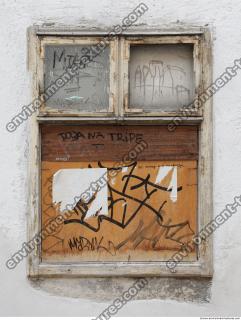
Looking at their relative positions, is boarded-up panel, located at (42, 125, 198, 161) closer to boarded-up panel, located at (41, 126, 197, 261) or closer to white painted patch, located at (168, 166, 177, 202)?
boarded-up panel, located at (41, 126, 197, 261)

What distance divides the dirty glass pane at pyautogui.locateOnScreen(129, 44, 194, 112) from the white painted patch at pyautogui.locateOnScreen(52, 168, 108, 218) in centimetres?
65

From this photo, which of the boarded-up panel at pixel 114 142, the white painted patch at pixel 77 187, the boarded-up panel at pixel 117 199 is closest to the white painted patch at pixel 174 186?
the boarded-up panel at pixel 117 199

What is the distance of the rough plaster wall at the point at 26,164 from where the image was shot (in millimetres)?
5473

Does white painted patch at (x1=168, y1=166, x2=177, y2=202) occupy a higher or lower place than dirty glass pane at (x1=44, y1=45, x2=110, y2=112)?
lower

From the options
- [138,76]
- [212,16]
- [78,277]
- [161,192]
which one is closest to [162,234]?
[161,192]

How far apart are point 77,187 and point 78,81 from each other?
0.86 m

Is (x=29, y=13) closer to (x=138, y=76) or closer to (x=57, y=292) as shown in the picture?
(x=138, y=76)

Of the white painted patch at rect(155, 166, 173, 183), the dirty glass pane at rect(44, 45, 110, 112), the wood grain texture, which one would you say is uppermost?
the dirty glass pane at rect(44, 45, 110, 112)

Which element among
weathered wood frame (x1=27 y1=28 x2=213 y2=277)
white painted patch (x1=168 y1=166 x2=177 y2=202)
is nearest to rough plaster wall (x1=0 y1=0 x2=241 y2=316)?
weathered wood frame (x1=27 y1=28 x2=213 y2=277)

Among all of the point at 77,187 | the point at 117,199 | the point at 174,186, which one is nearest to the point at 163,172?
the point at 174,186

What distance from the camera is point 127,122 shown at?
5.50 meters

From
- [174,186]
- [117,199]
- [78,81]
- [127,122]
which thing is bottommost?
[117,199]

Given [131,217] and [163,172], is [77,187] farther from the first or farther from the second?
[163,172]

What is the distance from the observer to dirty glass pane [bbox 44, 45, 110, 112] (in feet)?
18.1
